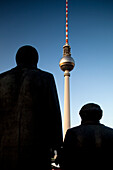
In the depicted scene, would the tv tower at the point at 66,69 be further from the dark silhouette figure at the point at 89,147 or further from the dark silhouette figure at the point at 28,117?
the dark silhouette figure at the point at 28,117

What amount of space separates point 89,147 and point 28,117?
1143 millimetres

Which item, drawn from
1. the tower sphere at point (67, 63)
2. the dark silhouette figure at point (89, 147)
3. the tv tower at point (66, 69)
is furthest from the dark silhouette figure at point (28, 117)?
the tower sphere at point (67, 63)

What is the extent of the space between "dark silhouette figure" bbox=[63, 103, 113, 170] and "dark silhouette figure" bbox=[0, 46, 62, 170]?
2.16ft

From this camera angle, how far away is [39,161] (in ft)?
8.77

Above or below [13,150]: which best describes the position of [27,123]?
above

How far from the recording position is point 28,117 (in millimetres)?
2793

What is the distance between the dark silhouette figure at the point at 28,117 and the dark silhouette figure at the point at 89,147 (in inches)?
26.0

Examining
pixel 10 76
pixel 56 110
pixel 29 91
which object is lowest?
pixel 56 110

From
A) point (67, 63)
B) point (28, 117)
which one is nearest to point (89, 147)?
point (28, 117)

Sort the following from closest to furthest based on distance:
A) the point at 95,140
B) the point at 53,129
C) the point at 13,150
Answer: the point at 13,150, the point at 53,129, the point at 95,140

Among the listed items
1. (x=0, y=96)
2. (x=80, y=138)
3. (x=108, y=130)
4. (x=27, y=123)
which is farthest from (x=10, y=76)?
(x=108, y=130)

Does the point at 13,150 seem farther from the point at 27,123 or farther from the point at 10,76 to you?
the point at 10,76

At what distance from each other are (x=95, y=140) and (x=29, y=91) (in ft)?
4.11

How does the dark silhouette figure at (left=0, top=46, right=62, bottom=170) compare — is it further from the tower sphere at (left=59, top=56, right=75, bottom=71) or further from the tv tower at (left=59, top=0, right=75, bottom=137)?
the tower sphere at (left=59, top=56, right=75, bottom=71)
